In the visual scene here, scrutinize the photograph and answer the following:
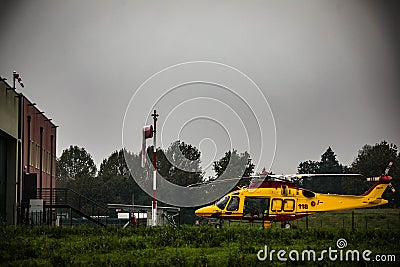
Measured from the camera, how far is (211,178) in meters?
72.0

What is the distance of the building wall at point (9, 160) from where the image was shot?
1428 inches

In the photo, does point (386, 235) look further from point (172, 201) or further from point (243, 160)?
point (172, 201)

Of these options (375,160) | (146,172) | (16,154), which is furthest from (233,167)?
(16,154)

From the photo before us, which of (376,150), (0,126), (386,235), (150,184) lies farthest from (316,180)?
(386,235)

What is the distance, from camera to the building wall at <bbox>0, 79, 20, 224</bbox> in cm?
3628

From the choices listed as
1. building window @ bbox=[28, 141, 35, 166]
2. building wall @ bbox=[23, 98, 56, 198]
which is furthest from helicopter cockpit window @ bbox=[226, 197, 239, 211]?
building window @ bbox=[28, 141, 35, 166]

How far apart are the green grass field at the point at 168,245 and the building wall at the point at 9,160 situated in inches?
447

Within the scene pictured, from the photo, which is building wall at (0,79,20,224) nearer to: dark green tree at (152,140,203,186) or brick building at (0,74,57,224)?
brick building at (0,74,57,224)

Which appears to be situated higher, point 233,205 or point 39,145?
point 39,145

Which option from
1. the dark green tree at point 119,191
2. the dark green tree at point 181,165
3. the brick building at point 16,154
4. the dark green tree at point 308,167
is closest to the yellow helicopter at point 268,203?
the brick building at point 16,154

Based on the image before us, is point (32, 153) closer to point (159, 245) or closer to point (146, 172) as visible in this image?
point (159, 245)

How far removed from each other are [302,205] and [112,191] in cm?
4275

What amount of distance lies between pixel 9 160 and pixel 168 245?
19.1 meters

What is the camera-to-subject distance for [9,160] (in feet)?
125
